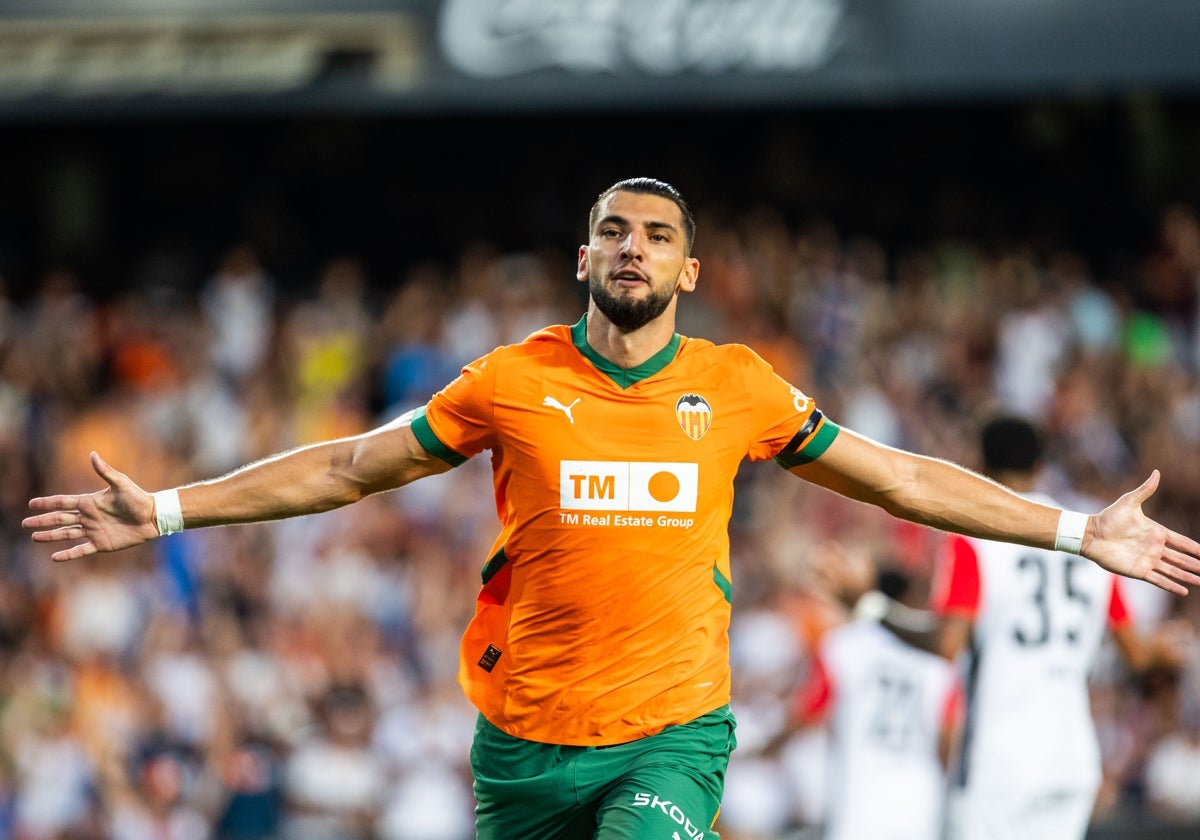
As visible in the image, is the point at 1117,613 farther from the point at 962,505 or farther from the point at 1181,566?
the point at 962,505

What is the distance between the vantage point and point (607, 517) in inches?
201

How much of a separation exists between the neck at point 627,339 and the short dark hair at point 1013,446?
7.65 feet

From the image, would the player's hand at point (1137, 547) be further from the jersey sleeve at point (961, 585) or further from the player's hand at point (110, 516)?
the player's hand at point (110, 516)

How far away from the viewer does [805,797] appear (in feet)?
35.5

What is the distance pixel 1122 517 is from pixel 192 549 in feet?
28.3

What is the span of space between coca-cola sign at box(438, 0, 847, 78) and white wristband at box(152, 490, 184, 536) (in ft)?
32.9

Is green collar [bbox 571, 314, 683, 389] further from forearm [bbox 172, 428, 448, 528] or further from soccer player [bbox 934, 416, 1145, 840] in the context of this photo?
soccer player [bbox 934, 416, 1145, 840]

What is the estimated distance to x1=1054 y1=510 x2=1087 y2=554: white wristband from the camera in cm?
539

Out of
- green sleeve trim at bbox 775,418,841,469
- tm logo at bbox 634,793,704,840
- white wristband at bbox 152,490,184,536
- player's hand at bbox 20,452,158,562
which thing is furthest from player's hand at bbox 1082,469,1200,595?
player's hand at bbox 20,452,158,562

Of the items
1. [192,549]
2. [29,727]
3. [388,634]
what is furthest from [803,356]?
[29,727]

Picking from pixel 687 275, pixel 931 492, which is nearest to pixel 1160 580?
pixel 931 492

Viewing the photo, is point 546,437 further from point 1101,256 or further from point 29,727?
point 1101,256

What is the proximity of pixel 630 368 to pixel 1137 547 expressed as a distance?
1695 millimetres

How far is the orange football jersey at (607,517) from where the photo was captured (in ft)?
16.8
